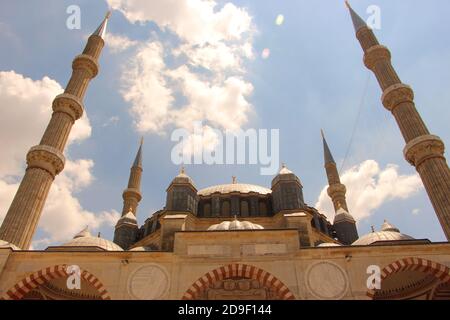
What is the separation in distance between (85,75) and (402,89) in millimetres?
17800

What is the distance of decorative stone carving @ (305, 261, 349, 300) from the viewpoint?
1180 cm

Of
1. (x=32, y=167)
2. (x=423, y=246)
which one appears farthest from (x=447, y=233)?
(x=32, y=167)

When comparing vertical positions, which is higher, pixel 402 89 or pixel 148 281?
pixel 402 89

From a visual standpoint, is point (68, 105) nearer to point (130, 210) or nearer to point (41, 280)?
point (130, 210)

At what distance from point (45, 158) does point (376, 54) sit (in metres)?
19.0

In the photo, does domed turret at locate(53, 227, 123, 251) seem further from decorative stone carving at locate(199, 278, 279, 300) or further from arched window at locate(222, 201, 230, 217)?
arched window at locate(222, 201, 230, 217)

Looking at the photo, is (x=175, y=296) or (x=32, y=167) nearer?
(x=175, y=296)

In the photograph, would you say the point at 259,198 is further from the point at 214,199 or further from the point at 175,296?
the point at 175,296

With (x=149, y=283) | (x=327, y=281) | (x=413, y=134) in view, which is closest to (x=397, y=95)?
(x=413, y=134)

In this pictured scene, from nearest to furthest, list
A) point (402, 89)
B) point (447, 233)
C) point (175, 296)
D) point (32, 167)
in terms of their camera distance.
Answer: point (175, 296) < point (447, 233) < point (32, 167) < point (402, 89)

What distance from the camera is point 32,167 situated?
17.0 m

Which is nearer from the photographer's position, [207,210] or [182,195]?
[182,195]

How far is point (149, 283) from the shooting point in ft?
40.5
